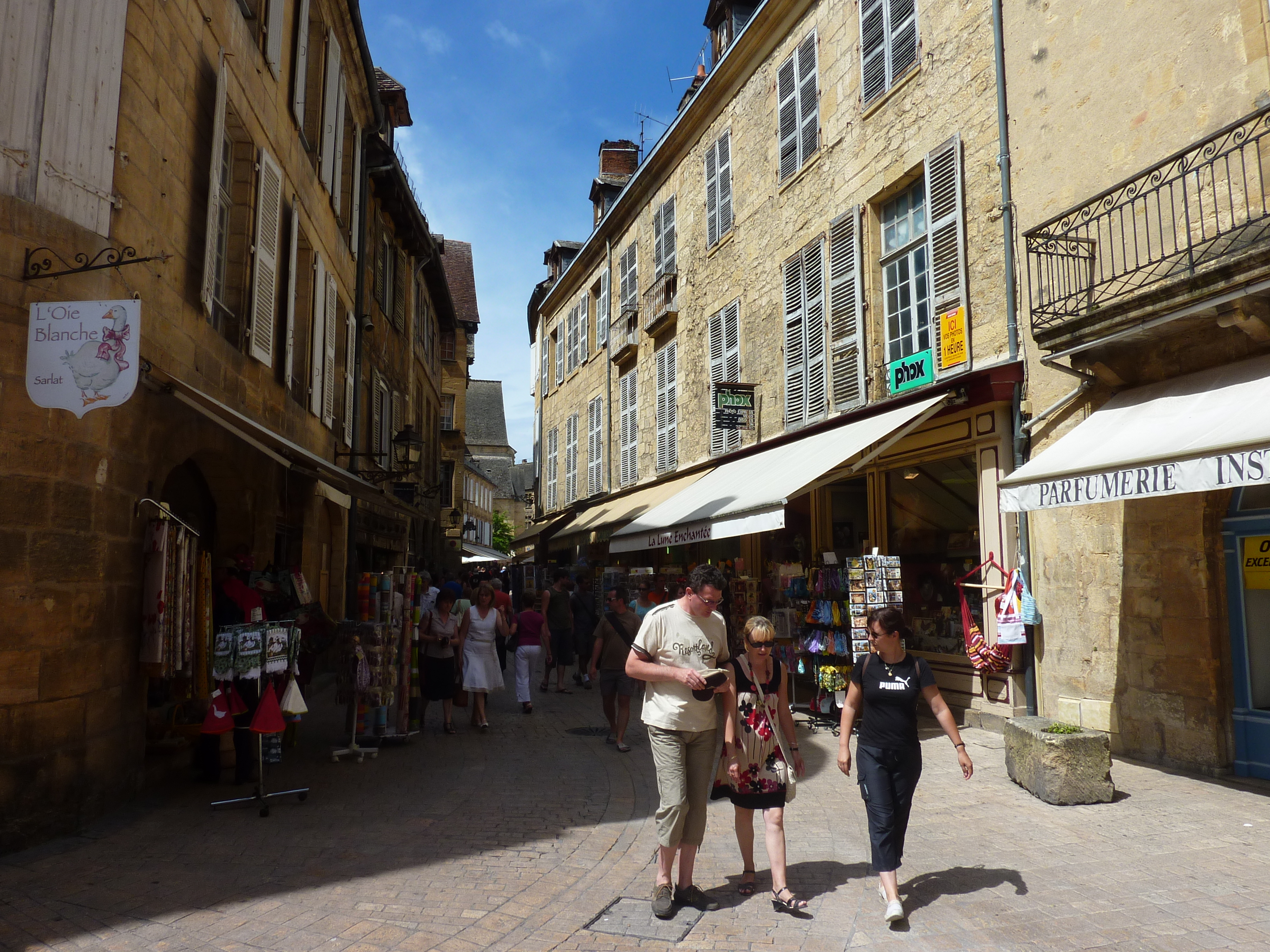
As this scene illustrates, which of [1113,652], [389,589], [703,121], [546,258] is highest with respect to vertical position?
[546,258]

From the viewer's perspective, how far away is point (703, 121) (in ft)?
50.5

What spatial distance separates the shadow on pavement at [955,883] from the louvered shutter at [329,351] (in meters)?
9.76

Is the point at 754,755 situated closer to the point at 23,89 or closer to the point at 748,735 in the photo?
the point at 748,735

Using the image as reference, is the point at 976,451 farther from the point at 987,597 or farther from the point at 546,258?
the point at 546,258

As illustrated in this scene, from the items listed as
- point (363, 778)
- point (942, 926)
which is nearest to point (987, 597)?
point (942, 926)

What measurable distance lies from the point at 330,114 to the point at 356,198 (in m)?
2.93

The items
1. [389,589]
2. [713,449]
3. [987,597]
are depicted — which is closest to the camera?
[389,589]

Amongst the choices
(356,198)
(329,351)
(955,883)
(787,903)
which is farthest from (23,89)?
(356,198)

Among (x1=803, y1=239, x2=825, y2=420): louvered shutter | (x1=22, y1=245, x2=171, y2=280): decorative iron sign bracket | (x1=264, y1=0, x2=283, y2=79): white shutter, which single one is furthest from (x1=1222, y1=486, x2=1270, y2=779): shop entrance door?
(x1=264, y1=0, x2=283, y2=79): white shutter

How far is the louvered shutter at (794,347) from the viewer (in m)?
11.9

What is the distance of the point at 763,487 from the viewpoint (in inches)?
378

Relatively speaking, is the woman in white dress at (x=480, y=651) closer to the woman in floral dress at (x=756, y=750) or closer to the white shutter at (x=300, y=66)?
the woman in floral dress at (x=756, y=750)

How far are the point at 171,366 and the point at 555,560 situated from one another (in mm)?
20000

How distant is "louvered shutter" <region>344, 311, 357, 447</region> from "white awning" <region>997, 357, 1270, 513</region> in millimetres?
10539
